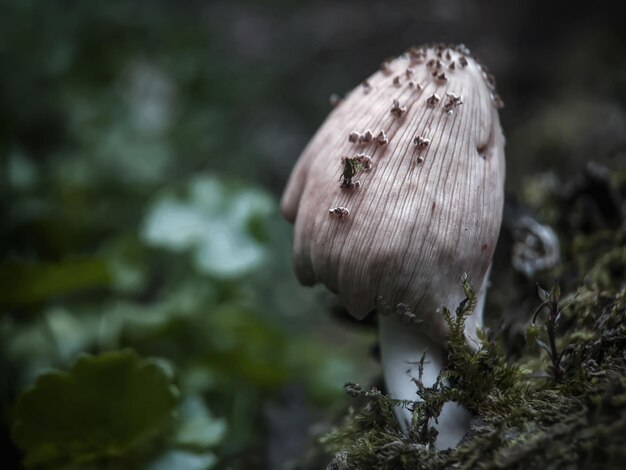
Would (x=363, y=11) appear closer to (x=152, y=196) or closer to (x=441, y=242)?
(x=152, y=196)

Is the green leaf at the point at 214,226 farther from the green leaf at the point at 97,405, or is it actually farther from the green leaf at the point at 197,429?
the green leaf at the point at 97,405

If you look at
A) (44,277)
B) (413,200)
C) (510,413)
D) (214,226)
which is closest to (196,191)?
(214,226)

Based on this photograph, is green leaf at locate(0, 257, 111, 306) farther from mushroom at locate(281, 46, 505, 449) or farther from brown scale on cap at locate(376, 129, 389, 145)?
brown scale on cap at locate(376, 129, 389, 145)

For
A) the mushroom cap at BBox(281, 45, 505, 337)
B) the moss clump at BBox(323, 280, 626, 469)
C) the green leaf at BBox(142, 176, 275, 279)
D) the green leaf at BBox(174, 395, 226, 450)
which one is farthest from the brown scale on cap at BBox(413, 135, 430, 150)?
the green leaf at BBox(142, 176, 275, 279)

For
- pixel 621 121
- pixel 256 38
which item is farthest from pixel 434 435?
pixel 256 38

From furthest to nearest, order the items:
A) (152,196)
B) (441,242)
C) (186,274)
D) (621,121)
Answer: (152,196) < (621,121) < (186,274) < (441,242)

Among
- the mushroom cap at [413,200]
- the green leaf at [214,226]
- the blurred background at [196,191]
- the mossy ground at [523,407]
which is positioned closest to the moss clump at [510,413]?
the mossy ground at [523,407]
